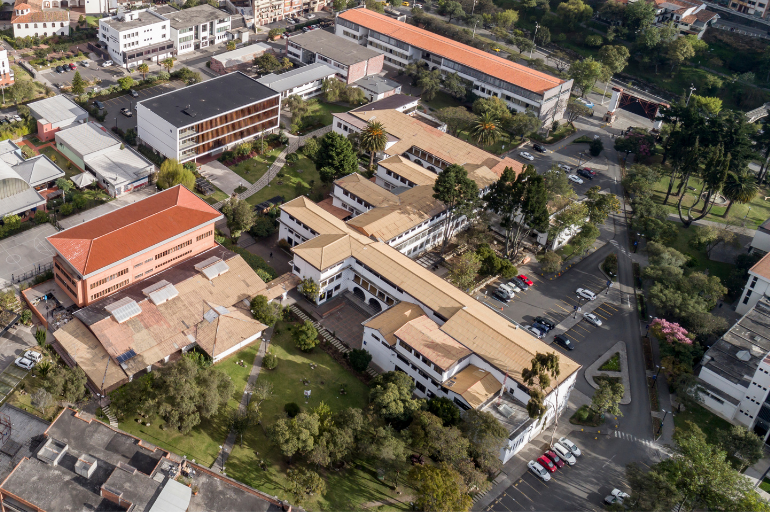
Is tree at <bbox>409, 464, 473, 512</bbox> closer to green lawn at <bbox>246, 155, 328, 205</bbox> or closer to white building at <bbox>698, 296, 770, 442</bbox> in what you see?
white building at <bbox>698, 296, 770, 442</bbox>

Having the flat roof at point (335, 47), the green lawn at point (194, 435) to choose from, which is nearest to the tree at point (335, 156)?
the flat roof at point (335, 47)

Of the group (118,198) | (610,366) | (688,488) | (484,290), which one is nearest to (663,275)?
(610,366)

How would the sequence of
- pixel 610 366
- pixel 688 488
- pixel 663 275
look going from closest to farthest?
pixel 688 488, pixel 610 366, pixel 663 275

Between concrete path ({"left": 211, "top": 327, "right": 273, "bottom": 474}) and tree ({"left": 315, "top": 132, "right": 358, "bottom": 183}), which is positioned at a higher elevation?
tree ({"left": 315, "top": 132, "right": 358, "bottom": 183})

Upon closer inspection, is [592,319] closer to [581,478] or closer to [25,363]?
[581,478]

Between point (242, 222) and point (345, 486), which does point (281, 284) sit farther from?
point (345, 486)

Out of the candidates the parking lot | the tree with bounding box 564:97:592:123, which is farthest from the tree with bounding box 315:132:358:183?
the tree with bounding box 564:97:592:123
